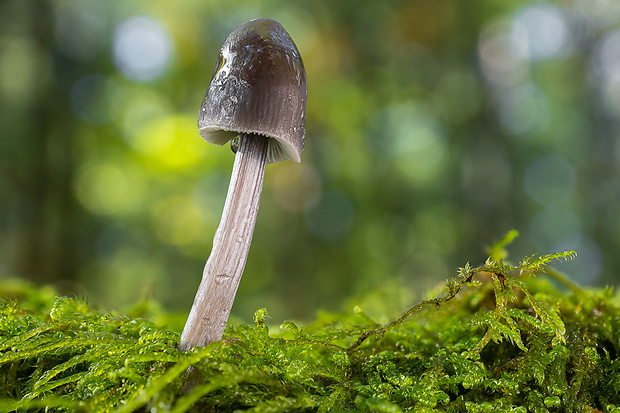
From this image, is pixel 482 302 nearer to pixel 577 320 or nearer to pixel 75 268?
pixel 577 320

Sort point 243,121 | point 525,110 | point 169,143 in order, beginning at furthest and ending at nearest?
point 525,110
point 169,143
point 243,121

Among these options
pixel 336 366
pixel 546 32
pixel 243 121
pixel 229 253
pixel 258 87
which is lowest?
pixel 336 366

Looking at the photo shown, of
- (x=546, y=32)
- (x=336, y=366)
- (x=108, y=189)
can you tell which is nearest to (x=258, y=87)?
(x=336, y=366)

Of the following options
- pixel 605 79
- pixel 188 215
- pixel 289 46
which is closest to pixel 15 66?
pixel 188 215

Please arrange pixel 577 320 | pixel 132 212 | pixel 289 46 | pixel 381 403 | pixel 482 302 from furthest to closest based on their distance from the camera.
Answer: pixel 132 212 → pixel 482 302 → pixel 577 320 → pixel 289 46 → pixel 381 403

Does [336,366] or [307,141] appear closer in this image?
[336,366]

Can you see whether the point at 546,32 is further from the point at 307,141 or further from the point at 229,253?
the point at 229,253

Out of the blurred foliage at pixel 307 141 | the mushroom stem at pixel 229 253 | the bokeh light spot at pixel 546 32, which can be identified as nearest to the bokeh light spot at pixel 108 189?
the blurred foliage at pixel 307 141
